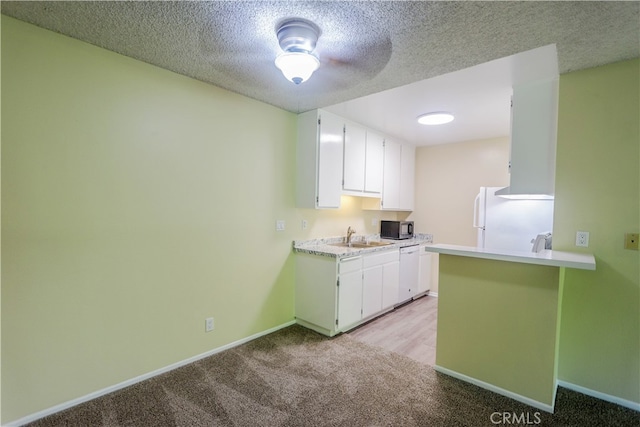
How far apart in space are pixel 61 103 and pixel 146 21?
0.77 metres

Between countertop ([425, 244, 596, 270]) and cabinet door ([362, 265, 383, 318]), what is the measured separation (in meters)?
1.16

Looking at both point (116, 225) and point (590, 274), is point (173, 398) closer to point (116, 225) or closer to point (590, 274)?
point (116, 225)

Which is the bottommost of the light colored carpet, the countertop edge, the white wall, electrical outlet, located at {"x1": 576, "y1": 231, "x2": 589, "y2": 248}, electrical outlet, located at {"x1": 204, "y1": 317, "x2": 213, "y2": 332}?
the light colored carpet

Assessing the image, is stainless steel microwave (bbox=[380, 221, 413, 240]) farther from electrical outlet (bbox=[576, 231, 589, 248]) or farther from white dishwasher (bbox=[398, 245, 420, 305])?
electrical outlet (bbox=[576, 231, 589, 248])

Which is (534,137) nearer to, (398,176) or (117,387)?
(398,176)

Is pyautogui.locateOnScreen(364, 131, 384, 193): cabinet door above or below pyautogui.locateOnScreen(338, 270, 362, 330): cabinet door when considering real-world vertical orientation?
above

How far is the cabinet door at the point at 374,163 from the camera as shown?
12.5 ft

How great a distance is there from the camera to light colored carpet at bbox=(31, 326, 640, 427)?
70.6 inches

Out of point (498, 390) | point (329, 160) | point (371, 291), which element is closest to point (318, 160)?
point (329, 160)

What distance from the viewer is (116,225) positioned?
2041 mm

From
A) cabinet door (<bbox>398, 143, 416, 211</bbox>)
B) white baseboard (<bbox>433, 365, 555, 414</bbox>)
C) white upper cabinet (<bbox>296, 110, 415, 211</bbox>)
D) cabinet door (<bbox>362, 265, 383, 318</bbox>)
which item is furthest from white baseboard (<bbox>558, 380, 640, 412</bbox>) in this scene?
cabinet door (<bbox>398, 143, 416, 211</bbox>)

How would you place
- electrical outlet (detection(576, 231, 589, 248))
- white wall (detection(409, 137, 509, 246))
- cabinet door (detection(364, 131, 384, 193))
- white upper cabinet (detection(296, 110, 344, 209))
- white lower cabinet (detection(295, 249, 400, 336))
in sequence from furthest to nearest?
white wall (detection(409, 137, 509, 246)), cabinet door (detection(364, 131, 384, 193)), white upper cabinet (detection(296, 110, 344, 209)), white lower cabinet (detection(295, 249, 400, 336)), electrical outlet (detection(576, 231, 589, 248))

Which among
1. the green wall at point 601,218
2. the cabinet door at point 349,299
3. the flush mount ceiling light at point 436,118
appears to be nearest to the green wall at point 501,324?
the green wall at point 601,218

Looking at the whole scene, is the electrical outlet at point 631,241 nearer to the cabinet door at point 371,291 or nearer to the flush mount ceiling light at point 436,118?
the flush mount ceiling light at point 436,118
